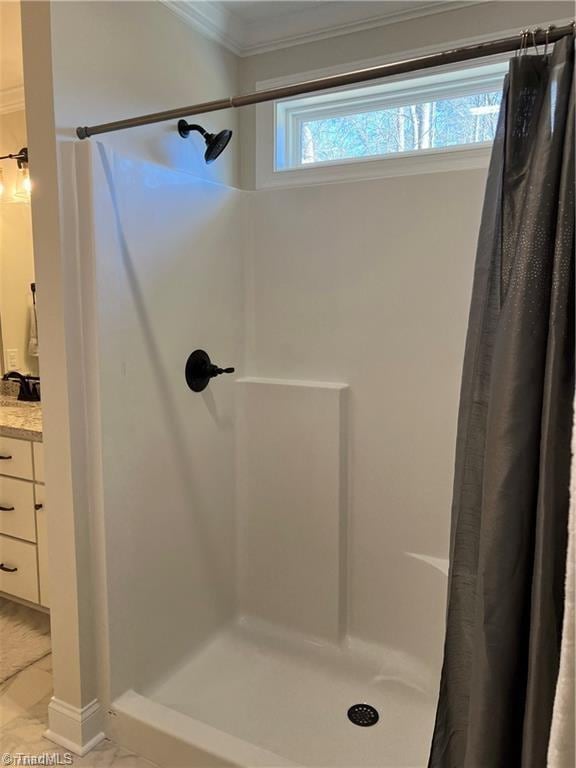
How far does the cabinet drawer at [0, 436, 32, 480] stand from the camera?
7.35 ft

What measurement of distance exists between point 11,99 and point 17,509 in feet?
6.24

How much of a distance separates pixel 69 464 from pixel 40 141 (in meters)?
0.91

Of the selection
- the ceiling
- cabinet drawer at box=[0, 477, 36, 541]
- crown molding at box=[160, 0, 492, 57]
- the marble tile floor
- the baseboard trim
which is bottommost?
the marble tile floor

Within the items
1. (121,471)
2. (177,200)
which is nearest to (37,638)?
(121,471)

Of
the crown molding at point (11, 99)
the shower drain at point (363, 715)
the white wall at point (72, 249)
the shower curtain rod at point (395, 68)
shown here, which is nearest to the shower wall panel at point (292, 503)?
the shower drain at point (363, 715)

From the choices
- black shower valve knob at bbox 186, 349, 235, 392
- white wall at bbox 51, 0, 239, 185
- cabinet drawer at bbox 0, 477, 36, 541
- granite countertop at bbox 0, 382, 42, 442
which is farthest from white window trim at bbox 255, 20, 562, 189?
cabinet drawer at bbox 0, 477, 36, 541

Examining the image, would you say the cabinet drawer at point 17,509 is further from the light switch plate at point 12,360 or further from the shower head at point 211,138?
the shower head at point 211,138

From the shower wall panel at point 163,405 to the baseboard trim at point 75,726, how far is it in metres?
0.10

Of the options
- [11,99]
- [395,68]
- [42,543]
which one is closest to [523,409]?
[395,68]

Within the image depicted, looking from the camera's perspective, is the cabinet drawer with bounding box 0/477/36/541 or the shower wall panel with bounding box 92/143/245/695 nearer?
the shower wall panel with bounding box 92/143/245/695

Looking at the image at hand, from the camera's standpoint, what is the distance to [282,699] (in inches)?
77.7

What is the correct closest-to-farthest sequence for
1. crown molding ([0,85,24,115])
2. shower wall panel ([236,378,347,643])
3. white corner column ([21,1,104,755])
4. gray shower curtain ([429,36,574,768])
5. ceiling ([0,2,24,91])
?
gray shower curtain ([429,36,574,768]), white corner column ([21,1,104,755]), ceiling ([0,2,24,91]), shower wall panel ([236,378,347,643]), crown molding ([0,85,24,115])

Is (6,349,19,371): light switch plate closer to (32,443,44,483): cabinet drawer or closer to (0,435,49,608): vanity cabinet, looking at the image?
(0,435,49,608): vanity cabinet

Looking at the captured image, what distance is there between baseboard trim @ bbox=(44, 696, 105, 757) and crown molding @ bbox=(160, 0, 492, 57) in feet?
7.50
